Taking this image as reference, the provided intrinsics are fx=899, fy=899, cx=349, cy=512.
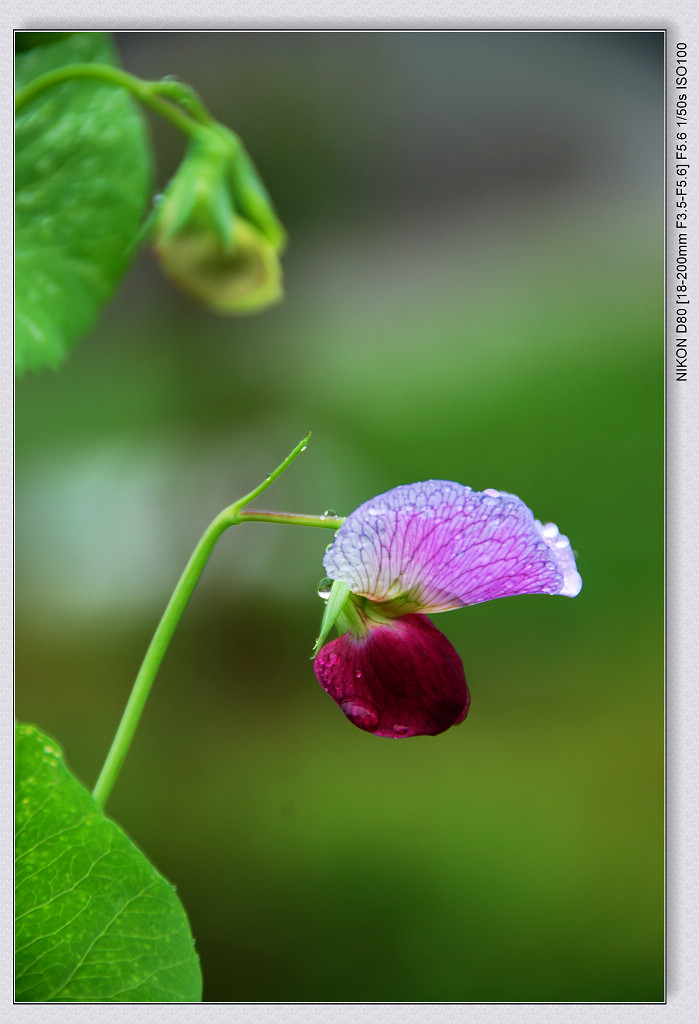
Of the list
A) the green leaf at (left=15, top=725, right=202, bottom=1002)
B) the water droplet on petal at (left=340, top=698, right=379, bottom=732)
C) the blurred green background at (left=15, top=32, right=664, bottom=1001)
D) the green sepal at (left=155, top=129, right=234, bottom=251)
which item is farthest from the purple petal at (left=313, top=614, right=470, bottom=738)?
the blurred green background at (left=15, top=32, right=664, bottom=1001)

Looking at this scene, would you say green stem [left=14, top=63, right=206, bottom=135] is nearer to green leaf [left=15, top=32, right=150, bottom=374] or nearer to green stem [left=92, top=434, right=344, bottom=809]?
green leaf [left=15, top=32, right=150, bottom=374]

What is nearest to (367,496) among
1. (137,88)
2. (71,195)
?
(71,195)

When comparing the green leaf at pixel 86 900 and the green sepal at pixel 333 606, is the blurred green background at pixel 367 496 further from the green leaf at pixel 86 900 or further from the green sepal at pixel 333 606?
the green sepal at pixel 333 606

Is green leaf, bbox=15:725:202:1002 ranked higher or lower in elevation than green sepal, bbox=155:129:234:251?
lower

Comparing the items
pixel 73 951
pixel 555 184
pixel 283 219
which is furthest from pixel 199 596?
pixel 73 951

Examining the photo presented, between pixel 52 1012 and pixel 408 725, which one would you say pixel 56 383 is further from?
pixel 408 725

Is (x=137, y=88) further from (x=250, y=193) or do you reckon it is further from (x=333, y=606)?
(x=333, y=606)
